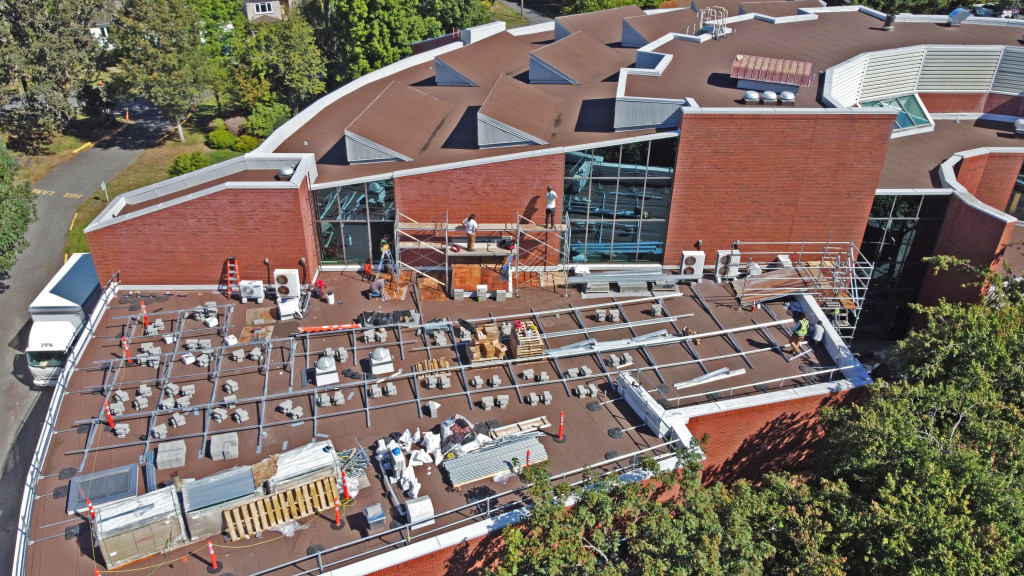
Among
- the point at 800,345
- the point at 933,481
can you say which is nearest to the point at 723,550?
the point at 933,481

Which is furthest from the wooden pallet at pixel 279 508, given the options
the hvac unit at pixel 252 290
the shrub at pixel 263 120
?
the shrub at pixel 263 120

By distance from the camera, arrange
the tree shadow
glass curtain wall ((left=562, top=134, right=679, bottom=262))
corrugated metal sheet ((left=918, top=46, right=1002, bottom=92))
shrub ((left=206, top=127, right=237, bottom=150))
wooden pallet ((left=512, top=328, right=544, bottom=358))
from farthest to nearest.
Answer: shrub ((left=206, top=127, right=237, bottom=150)) → corrugated metal sheet ((left=918, top=46, right=1002, bottom=92)) → glass curtain wall ((left=562, top=134, right=679, bottom=262)) → wooden pallet ((left=512, top=328, right=544, bottom=358)) → the tree shadow

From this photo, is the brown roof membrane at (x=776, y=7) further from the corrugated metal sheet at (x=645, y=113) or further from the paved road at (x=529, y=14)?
the paved road at (x=529, y=14)

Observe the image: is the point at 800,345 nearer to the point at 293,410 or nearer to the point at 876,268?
the point at 876,268

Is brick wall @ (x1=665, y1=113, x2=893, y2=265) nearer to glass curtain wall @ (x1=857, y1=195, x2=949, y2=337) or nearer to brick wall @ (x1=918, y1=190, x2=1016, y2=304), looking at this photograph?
glass curtain wall @ (x1=857, y1=195, x2=949, y2=337)

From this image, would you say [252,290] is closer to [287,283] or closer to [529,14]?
[287,283]

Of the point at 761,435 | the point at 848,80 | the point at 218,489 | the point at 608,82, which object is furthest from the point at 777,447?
the point at 608,82

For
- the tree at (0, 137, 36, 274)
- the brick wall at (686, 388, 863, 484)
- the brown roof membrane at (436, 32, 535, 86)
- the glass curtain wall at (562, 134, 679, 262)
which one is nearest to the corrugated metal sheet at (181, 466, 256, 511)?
the brick wall at (686, 388, 863, 484)
